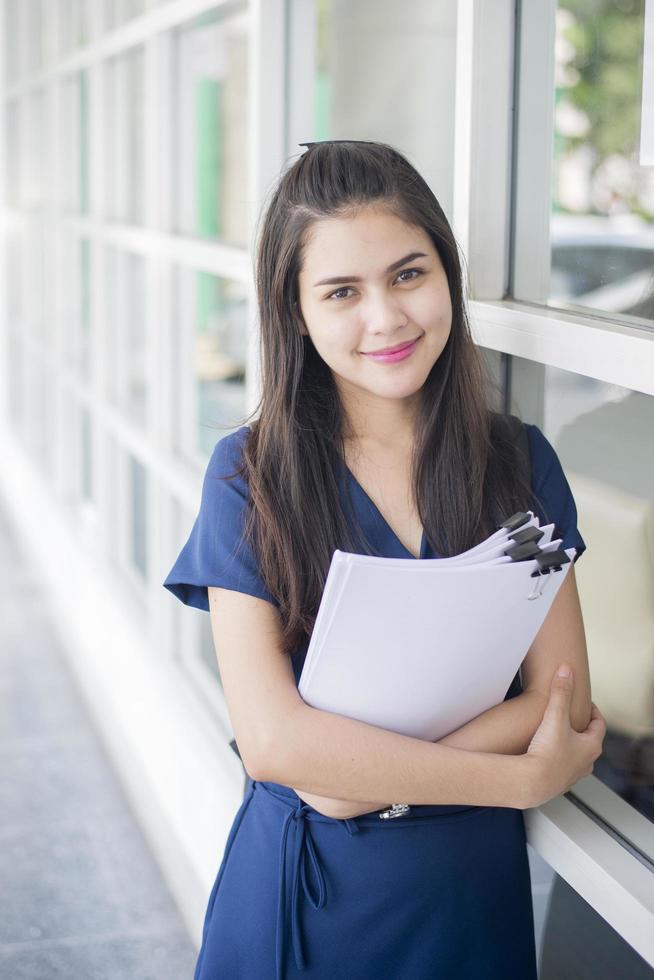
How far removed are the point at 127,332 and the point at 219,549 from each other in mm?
2636

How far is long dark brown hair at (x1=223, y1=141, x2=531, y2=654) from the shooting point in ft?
4.10

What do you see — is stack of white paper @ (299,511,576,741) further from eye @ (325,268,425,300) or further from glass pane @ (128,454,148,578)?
glass pane @ (128,454,148,578)

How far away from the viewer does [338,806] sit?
1.23 meters

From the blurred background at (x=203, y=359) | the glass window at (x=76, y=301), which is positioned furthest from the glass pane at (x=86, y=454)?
the glass window at (x=76, y=301)

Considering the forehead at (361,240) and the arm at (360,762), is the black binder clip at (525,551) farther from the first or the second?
the forehead at (361,240)

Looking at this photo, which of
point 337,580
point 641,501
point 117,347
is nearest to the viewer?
point 337,580

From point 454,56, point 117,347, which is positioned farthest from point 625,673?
point 117,347

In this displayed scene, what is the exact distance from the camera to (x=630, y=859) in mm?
1293

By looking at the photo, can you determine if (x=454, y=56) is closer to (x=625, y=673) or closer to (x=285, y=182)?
(x=285, y=182)

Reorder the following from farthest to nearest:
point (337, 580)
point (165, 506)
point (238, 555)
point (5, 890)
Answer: point (165, 506) → point (5, 890) → point (238, 555) → point (337, 580)

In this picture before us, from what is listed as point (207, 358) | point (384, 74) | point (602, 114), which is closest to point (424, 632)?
point (602, 114)

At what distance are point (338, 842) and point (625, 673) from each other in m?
0.42

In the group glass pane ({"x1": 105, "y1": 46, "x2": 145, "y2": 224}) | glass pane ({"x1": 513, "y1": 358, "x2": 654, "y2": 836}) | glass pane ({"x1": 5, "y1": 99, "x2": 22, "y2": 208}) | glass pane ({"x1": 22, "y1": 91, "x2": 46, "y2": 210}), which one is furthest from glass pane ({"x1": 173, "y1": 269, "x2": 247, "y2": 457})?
glass pane ({"x1": 5, "y1": 99, "x2": 22, "y2": 208})

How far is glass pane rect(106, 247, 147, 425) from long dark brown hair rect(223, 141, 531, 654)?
2.26 metres
